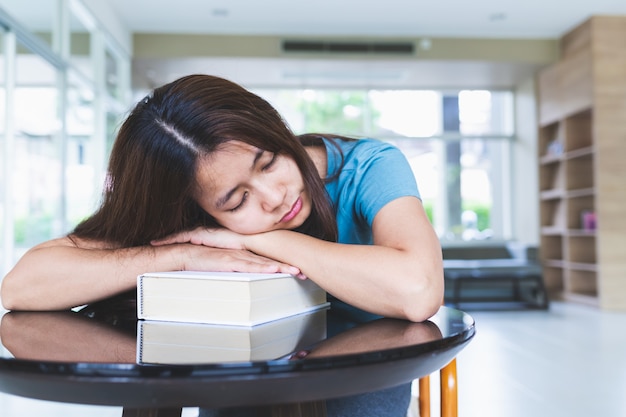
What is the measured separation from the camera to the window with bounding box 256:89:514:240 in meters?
7.88

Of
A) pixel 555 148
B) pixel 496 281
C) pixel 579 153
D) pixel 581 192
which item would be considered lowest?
pixel 496 281

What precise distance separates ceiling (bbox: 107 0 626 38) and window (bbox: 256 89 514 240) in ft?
4.49

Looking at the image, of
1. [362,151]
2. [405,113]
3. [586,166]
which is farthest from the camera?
[405,113]

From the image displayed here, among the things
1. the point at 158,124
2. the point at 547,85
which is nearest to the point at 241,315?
the point at 158,124

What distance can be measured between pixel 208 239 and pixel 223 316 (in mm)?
277

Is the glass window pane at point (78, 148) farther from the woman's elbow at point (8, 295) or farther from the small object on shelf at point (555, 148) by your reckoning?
the small object on shelf at point (555, 148)

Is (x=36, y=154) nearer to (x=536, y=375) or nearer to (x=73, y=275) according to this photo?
(x=536, y=375)

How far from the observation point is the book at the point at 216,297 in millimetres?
703

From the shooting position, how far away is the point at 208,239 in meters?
0.98

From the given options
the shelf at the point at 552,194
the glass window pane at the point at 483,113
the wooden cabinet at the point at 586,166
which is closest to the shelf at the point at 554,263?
the wooden cabinet at the point at 586,166

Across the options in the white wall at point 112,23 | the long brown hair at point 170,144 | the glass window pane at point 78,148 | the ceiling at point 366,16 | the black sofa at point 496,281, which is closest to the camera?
the long brown hair at point 170,144

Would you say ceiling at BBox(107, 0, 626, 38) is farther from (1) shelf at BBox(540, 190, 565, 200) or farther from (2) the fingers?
(2) the fingers

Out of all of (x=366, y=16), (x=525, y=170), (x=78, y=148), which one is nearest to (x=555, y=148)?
(x=525, y=170)

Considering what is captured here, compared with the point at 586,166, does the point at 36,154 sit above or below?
below
